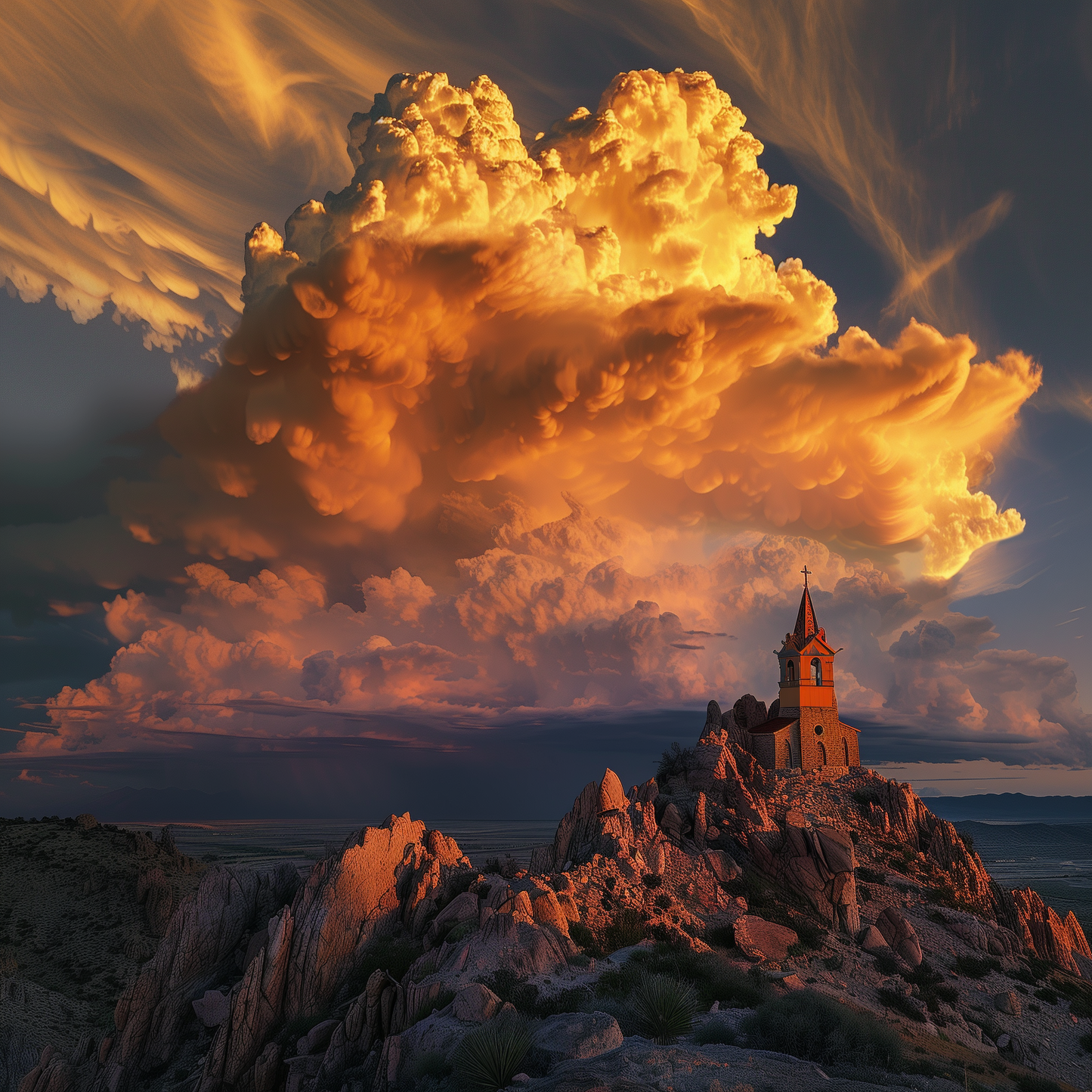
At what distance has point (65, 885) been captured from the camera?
2817 inches

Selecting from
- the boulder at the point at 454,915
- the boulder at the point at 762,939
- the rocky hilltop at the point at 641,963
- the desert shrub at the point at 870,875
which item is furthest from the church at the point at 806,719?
the boulder at the point at 454,915

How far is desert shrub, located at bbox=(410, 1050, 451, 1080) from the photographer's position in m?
17.3

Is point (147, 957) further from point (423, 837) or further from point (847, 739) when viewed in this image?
point (847, 739)

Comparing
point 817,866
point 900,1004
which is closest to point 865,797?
point 817,866

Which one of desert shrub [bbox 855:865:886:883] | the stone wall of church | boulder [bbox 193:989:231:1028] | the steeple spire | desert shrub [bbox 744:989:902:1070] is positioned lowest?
boulder [bbox 193:989:231:1028]

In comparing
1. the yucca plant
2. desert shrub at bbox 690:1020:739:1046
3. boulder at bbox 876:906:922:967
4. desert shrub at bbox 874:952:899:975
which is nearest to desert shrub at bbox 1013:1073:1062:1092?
desert shrub at bbox 874:952:899:975

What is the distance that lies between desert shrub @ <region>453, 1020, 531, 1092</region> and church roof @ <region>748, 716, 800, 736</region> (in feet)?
134

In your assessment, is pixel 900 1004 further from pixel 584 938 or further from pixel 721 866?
pixel 584 938

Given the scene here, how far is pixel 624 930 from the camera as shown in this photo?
30.0m

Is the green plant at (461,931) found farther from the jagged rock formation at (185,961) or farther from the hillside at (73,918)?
the hillside at (73,918)

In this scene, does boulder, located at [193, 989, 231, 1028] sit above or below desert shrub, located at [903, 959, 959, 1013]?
below

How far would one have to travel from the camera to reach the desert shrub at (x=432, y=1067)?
17.3 metres

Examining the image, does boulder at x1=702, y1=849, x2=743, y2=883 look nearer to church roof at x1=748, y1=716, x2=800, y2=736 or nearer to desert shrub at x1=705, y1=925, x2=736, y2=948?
desert shrub at x1=705, y1=925, x2=736, y2=948

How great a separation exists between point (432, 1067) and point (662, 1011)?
19.9ft
